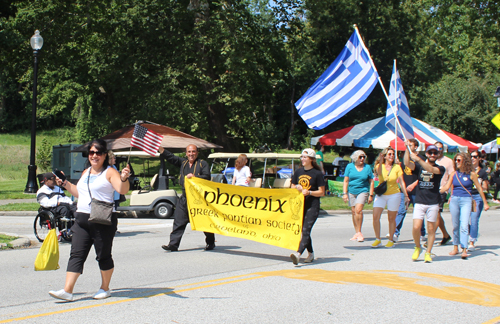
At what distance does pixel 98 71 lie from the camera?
3066 centimetres

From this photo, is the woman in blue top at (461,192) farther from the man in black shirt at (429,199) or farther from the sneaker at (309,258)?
the sneaker at (309,258)

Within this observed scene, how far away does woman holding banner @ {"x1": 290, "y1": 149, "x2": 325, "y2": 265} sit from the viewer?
8.11 m

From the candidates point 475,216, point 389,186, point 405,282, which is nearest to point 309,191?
point 405,282

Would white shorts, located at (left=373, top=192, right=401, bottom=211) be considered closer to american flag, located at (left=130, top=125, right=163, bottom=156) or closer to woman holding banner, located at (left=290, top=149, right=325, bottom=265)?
woman holding banner, located at (left=290, top=149, right=325, bottom=265)

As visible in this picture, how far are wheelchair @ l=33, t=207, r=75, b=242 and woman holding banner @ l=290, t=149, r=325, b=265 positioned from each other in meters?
4.72

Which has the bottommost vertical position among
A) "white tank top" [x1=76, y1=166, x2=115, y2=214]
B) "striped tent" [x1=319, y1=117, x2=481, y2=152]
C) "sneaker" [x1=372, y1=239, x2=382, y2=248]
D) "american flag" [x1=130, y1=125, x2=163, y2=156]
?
"sneaker" [x1=372, y1=239, x2=382, y2=248]

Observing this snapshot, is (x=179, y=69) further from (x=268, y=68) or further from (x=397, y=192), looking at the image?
(x=397, y=192)

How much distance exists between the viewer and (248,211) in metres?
8.82

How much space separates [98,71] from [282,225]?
2481 cm

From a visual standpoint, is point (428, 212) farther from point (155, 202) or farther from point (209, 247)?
point (155, 202)

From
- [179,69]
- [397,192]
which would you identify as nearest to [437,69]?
[179,69]

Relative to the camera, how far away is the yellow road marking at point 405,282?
6.18 metres

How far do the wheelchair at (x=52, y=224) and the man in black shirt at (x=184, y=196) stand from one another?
235 centimetres

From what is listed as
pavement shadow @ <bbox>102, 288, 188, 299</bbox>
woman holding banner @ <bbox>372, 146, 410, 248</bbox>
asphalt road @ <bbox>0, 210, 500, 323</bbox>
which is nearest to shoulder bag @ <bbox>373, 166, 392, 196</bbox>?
woman holding banner @ <bbox>372, 146, 410, 248</bbox>
